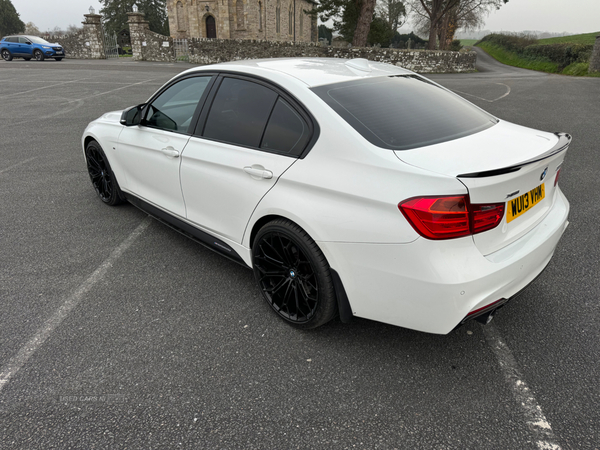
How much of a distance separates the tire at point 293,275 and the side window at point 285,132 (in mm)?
457

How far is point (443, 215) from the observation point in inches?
79.3

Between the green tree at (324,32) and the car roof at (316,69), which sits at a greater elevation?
the green tree at (324,32)

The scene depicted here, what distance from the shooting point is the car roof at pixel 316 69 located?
285 cm

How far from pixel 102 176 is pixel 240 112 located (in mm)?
2553

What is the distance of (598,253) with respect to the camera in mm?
3748

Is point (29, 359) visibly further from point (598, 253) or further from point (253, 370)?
point (598, 253)

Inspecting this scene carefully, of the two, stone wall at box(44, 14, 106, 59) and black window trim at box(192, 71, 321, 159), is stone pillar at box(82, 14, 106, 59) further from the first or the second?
black window trim at box(192, 71, 321, 159)

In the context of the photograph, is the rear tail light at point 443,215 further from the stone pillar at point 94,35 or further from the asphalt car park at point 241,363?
the stone pillar at point 94,35

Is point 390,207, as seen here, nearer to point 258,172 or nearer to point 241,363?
point 258,172

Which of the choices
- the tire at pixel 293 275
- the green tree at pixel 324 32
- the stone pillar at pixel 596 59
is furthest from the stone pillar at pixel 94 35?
the green tree at pixel 324 32

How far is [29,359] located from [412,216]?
2.39 meters

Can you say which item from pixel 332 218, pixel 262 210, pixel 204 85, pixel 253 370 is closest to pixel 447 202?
pixel 332 218

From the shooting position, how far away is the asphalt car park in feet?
6.84

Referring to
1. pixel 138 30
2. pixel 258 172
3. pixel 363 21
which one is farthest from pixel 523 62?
pixel 258 172
